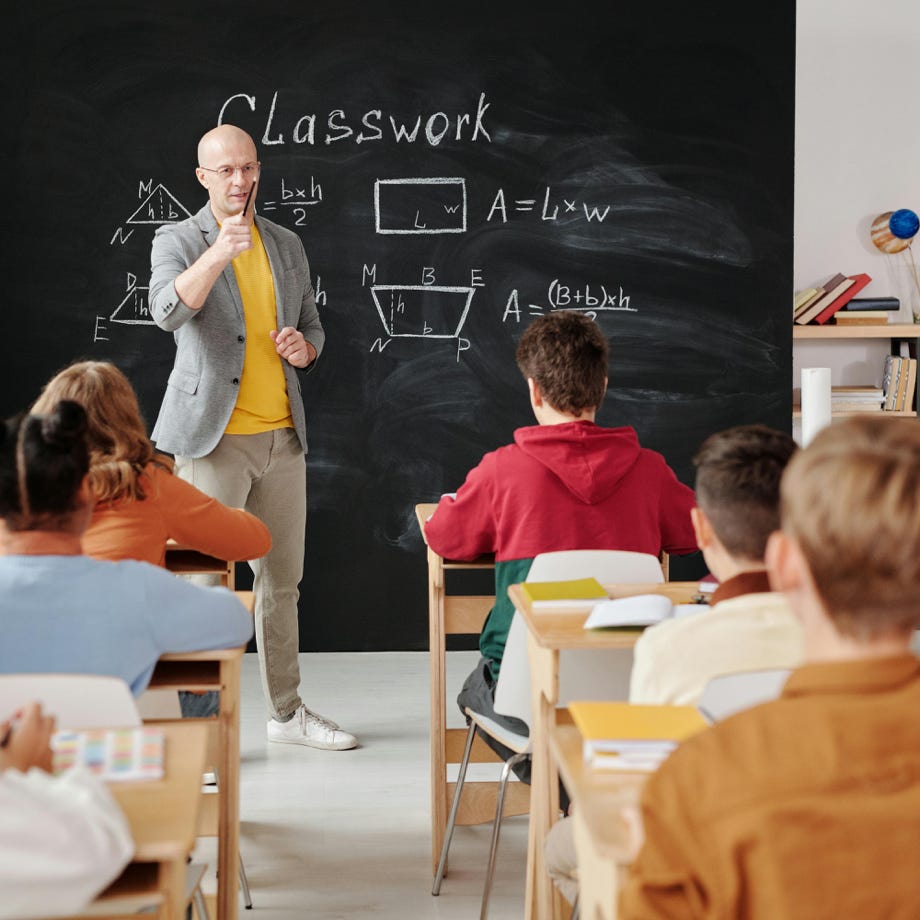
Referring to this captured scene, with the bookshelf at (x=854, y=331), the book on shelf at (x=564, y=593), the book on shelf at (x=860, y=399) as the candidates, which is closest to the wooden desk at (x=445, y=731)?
the book on shelf at (x=564, y=593)

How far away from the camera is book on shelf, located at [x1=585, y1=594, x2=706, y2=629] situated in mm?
1930

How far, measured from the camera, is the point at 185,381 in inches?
139

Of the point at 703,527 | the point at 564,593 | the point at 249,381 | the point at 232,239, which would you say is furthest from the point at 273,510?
the point at 703,527

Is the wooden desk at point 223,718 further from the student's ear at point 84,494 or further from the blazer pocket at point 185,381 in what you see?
the blazer pocket at point 185,381

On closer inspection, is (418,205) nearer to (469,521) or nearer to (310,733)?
(310,733)

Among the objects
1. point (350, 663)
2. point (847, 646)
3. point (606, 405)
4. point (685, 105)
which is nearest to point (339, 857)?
point (350, 663)

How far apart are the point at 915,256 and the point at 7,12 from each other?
3812 millimetres

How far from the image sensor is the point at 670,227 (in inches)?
185

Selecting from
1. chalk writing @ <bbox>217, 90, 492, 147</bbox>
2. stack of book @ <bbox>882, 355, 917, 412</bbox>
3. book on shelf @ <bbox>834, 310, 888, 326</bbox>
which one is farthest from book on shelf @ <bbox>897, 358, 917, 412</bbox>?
chalk writing @ <bbox>217, 90, 492, 147</bbox>

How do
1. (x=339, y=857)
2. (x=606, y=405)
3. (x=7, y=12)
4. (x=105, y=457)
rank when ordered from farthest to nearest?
(x=606, y=405)
(x=7, y=12)
(x=339, y=857)
(x=105, y=457)

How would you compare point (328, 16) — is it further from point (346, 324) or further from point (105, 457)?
point (105, 457)

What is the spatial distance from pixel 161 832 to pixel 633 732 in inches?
21.6

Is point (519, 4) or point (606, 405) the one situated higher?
point (519, 4)

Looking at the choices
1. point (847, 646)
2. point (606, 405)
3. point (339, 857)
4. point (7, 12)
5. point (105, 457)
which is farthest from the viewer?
point (606, 405)
